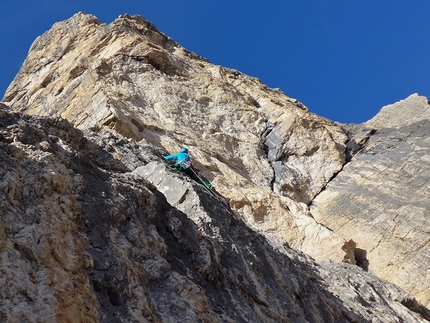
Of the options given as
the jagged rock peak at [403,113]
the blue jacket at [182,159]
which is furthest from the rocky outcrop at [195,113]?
the blue jacket at [182,159]

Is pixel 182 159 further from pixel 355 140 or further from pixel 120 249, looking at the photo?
pixel 355 140

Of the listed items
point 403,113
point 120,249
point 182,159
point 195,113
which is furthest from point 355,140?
point 120,249

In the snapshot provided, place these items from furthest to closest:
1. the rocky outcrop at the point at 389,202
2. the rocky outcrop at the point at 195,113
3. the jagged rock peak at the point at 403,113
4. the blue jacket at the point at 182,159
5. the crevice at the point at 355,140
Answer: the jagged rock peak at the point at 403,113 < the crevice at the point at 355,140 < the rocky outcrop at the point at 195,113 < the rocky outcrop at the point at 389,202 < the blue jacket at the point at 182,159

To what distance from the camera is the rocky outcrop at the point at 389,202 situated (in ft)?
73.4

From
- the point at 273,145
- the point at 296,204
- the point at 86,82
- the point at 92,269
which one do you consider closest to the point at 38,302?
the point at 92,269

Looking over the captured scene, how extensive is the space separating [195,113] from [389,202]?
28.9 ft

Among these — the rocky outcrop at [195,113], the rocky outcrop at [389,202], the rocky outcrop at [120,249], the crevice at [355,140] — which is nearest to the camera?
the rocky outcrop at [120,249]

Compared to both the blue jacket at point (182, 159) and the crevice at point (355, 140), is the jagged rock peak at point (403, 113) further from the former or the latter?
the blue jacket at point (182, 159)

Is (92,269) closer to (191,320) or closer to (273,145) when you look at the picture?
(191,320)

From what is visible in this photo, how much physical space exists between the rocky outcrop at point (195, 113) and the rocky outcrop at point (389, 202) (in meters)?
1.12

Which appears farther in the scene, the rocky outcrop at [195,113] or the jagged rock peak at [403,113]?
the jagged rock peak at [403,113]

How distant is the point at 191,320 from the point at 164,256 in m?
1.48

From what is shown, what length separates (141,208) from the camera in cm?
1078

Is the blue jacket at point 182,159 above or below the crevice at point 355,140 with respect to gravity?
below
